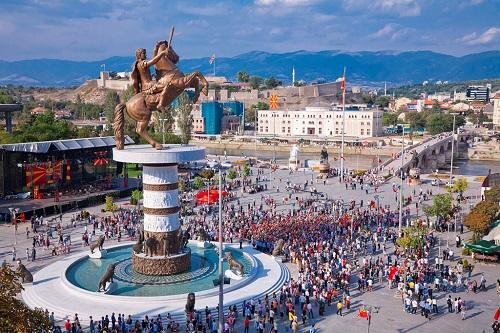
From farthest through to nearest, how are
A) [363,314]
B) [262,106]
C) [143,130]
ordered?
[262,106], [143,130], [363,314]

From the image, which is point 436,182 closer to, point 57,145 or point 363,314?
point 57,145

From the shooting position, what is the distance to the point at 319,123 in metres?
142

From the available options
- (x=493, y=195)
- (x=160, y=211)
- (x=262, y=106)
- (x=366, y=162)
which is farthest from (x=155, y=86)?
(x=262, y=106)

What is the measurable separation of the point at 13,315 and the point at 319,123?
429ft

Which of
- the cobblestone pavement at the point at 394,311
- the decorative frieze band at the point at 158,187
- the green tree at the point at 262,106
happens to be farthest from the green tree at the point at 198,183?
the green tree at the point at 262,106

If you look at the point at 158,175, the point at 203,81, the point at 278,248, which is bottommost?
the point at 278,248

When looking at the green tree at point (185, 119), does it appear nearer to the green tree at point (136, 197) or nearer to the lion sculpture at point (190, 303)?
the green tree at point (136, 197)

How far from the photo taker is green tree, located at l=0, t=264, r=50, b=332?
45.8 ft

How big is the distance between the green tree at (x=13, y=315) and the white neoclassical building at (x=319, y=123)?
124661 millimetres

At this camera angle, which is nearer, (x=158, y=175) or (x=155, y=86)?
(x=158, y=175)

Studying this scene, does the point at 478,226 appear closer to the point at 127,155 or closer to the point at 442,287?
the point at 442,287

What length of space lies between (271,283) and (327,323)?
4.65m

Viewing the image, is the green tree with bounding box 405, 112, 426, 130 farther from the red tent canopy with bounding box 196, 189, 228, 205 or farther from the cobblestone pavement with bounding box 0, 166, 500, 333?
the cobblestone pavement with bounding box 0, 166, 500, 333

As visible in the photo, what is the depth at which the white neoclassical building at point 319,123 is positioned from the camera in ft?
445
